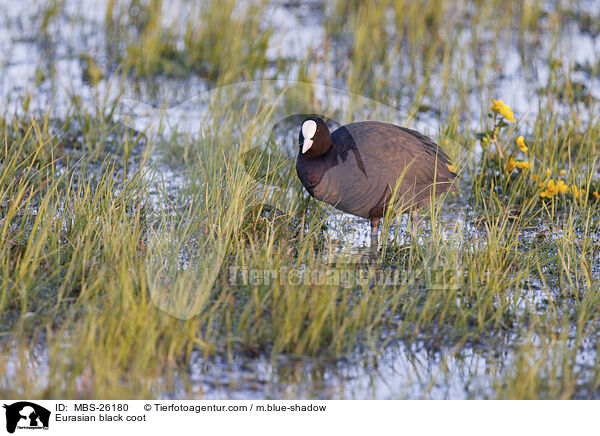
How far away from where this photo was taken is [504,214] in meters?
4.08

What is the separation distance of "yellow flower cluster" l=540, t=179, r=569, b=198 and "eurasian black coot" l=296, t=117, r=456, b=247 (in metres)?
0.88

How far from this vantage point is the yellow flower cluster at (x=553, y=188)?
431 centimetres

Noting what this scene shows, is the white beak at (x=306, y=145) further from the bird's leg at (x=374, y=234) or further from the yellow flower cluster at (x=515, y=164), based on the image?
the yellow flower cluster at (x=515, y=164)

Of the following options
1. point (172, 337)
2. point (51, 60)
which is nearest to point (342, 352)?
point (172, 337)

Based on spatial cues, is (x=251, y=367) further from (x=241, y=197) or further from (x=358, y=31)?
(x=358, y=31)

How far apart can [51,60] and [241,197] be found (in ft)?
11.3
